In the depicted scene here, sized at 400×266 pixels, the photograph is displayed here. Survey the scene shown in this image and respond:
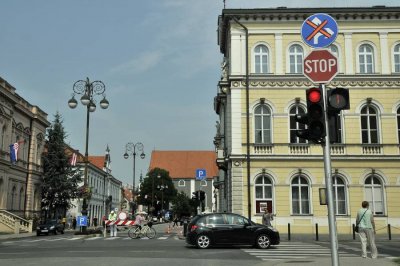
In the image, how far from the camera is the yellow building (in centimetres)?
3184

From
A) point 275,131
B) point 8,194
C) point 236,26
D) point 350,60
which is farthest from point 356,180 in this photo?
point 8,194

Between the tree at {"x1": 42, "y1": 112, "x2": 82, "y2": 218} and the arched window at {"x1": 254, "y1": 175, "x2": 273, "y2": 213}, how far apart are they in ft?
92.7

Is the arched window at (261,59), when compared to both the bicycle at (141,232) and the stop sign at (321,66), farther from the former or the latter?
the stop sign at (321,66)

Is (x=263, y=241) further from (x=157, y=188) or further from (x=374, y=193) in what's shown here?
(x=157, y=188)

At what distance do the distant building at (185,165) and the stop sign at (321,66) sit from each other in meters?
113

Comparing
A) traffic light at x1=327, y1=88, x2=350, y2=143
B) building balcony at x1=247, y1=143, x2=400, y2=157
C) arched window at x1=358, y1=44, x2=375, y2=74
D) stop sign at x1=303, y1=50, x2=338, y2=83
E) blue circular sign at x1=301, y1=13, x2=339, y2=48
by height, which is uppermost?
arched window at x1=358, y1=44, x2=375, y2=74

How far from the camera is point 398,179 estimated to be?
31.8m

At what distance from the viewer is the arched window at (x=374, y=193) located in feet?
104

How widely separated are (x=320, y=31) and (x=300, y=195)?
2401cm

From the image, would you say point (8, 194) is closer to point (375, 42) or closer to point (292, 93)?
point (292, 93)

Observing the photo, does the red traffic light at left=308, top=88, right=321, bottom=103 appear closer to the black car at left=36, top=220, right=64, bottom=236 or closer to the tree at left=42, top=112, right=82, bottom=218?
the black car at left=36, top=220, right=64, bottom=236

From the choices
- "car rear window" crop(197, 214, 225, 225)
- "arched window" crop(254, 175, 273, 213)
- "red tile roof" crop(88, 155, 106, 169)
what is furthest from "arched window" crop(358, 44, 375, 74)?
"red tile roof" crop(88, 155, 106, 169)

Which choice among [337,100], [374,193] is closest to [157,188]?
[374,193]

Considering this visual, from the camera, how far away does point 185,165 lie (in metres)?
128
